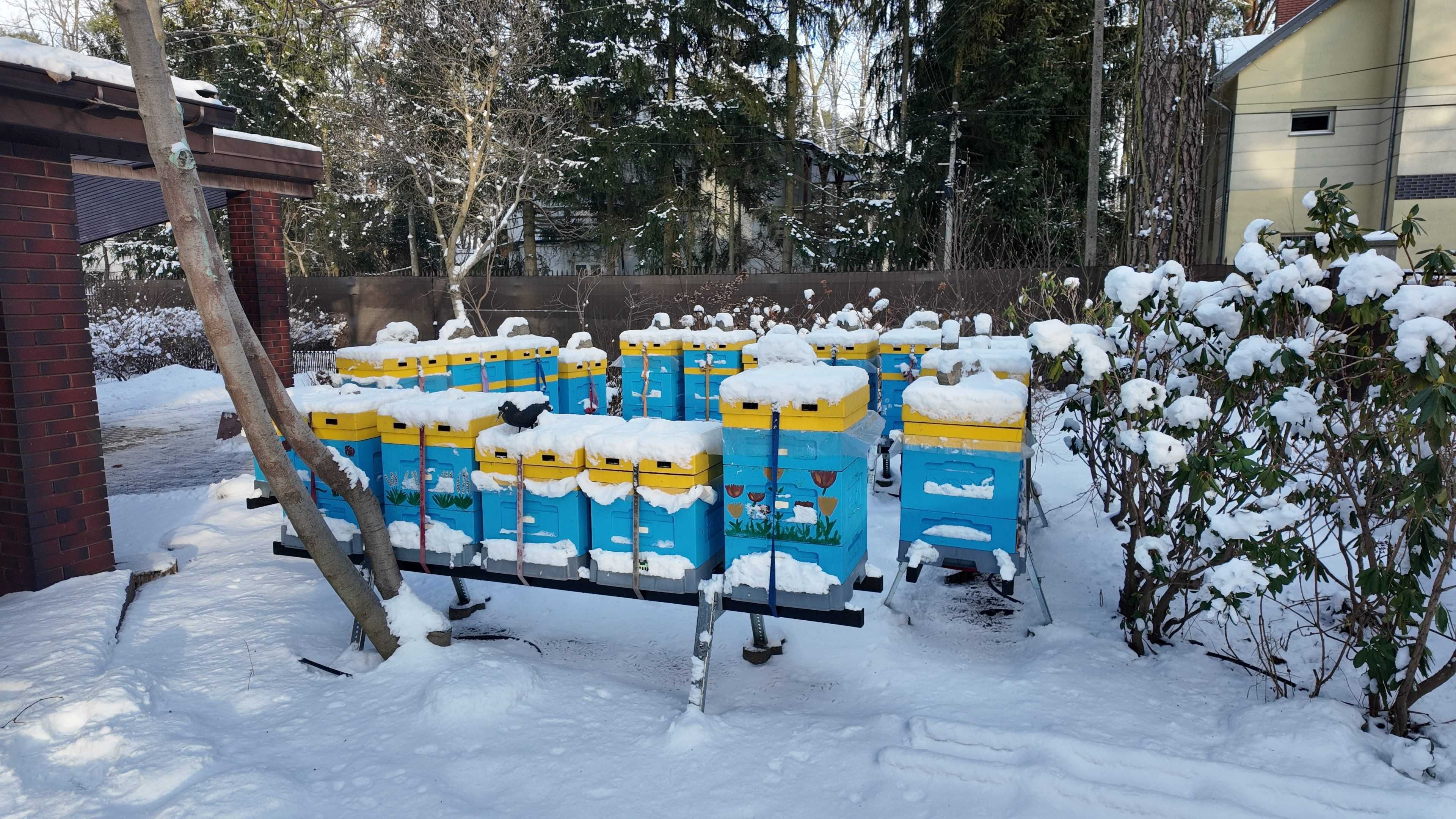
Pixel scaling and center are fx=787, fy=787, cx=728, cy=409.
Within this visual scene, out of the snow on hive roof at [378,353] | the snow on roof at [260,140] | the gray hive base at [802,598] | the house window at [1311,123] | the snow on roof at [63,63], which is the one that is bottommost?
the gray hive base at [802,598]

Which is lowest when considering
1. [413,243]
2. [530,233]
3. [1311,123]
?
[413,243]

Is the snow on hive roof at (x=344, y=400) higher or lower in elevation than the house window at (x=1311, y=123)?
lower

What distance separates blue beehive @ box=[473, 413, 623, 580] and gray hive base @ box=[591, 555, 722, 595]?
0.15 metres

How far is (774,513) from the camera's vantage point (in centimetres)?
384

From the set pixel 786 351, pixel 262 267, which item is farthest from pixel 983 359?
pixel 262 267

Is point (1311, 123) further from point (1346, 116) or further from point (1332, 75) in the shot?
point (1332, 75)

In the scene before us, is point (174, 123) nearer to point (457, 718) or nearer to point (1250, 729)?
point (457, 718)

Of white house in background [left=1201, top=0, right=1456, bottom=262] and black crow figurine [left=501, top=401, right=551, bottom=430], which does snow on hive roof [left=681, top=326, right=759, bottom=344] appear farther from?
white house in background [left=1201, top=0, right=1456, bottom=262]

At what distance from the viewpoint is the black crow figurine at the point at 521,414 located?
4.18m

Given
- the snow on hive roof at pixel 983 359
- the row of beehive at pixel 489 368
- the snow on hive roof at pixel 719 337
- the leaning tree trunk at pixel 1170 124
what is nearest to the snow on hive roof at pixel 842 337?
the snow on hive roof at pixel 719 337

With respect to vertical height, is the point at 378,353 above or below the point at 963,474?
above

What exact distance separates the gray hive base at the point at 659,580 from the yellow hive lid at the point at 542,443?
22.7 inches

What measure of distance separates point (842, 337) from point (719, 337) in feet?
4.93

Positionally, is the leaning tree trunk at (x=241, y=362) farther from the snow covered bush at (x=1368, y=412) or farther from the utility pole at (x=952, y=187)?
the utility pole at (x=952, y=187)
